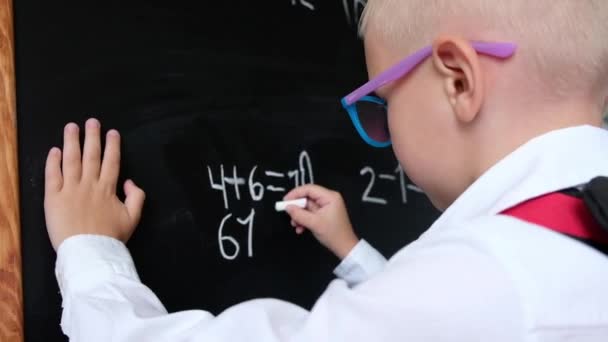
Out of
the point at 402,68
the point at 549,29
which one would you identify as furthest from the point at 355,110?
the point at 549,29

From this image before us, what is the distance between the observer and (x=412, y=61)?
24.5 inches

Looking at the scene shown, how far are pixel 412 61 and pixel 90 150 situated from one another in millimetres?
352

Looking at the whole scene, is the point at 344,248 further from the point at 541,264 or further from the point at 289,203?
the point at 541,264

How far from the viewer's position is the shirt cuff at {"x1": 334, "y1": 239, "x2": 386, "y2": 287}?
893 millimetres

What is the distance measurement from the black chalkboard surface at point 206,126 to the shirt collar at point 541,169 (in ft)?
1.06

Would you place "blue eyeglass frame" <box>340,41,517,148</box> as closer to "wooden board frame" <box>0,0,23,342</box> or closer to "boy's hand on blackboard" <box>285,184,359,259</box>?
"boy's hand on blackboard" <box>285,184,359,259</box>

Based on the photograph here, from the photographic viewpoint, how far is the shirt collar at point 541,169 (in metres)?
0.55

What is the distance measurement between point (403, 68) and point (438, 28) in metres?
0.05

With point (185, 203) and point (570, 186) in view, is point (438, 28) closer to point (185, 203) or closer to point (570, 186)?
point (570, 186)

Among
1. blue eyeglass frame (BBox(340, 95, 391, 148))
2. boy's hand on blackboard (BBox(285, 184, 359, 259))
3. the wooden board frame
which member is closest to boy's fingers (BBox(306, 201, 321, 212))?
boy's hand on blackboard (BBox(285, 184, 359, 259))

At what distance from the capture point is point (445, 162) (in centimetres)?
64

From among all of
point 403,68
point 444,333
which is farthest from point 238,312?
point 403,68

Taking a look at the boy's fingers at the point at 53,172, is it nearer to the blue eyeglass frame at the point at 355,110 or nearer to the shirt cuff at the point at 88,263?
the shirt cuff at the point at 88,263

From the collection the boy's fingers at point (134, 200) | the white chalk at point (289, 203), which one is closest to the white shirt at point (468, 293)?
the boy's fingers at point (134, 200)
